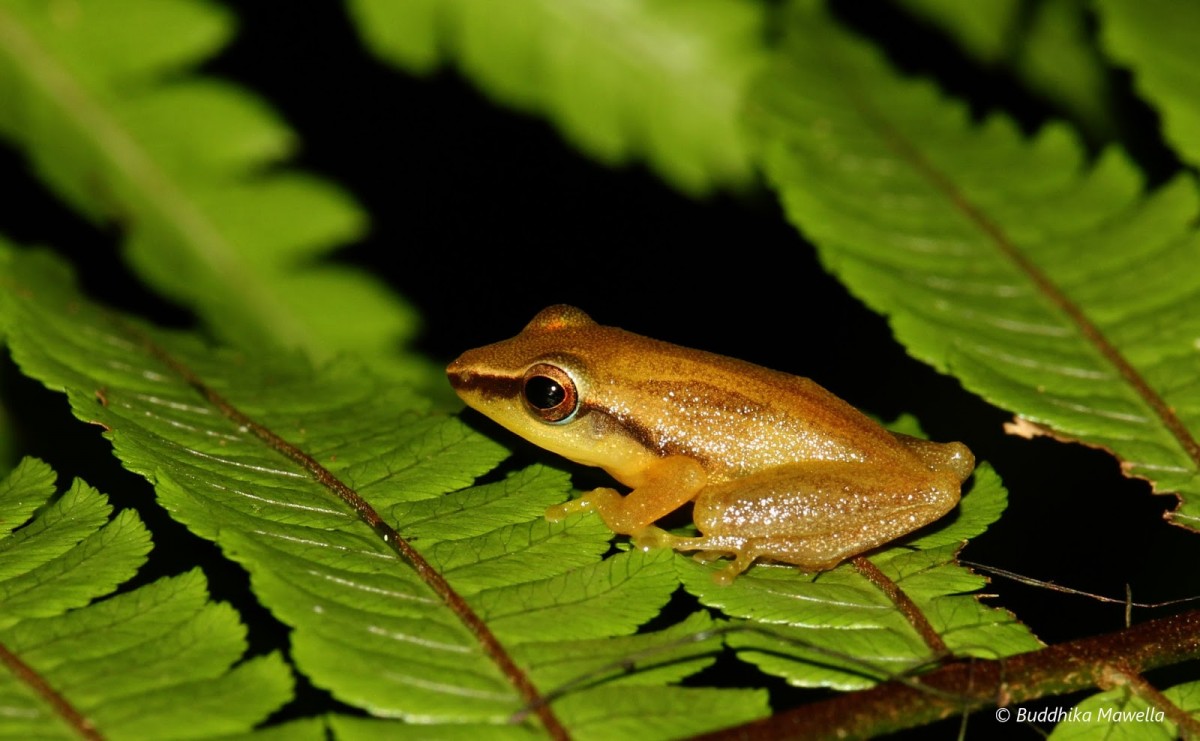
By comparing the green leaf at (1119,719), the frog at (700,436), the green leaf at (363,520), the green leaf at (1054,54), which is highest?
the green leaf at (1054,54)

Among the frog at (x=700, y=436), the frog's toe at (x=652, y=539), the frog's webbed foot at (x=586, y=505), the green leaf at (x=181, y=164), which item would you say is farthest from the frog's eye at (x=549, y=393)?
the green leaf at (x=181, y=164)

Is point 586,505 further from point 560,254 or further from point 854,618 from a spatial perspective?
point 560,254

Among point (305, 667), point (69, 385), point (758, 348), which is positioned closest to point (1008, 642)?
point (305, 667)

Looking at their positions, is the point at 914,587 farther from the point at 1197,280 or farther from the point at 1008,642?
the point at 1197,280

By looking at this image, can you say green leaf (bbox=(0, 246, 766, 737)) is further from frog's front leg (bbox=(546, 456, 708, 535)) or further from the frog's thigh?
the frog's thigh

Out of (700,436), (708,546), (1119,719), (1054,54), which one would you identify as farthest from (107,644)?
(1054,54)

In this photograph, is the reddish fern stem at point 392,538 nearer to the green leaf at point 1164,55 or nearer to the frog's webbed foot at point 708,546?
the frog's webbed foot at point 708,546

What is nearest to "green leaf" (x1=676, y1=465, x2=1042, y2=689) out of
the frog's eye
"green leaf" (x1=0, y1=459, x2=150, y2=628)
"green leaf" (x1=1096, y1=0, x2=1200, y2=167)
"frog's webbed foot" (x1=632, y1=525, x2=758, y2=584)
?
"frog's webbed foot" (x1=632, y1=525, x2=758, y2=584)
